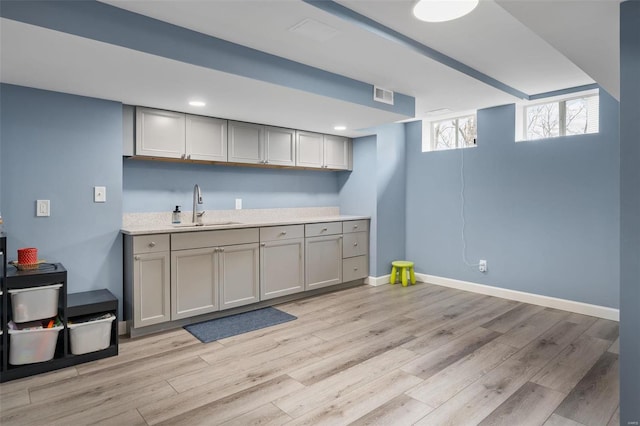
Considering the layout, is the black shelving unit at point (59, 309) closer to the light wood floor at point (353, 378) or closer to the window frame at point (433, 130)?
the light wood floor at point (353, 378)

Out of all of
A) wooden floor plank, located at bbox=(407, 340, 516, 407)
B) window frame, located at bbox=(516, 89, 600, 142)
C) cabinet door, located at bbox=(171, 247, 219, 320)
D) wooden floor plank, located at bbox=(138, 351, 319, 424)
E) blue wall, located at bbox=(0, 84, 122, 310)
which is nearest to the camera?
wooden floor plank, located at bbox=(138, 351, 319, 424)

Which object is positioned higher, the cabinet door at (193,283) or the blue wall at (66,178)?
the blue wall at (66,178)

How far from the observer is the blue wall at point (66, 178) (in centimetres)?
275

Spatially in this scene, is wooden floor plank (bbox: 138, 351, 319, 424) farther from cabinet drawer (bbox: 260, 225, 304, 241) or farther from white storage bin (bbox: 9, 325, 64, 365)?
cabinet drawer (bbox: 260, 225, 304, 241)

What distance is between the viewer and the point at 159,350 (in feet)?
9.46

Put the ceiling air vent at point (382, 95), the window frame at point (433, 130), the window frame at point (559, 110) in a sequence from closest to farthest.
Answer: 1. the ceiling air vent at point (382, 95)
2. the window frame at point (559, 110)
3. the window frame at point (433, 130)

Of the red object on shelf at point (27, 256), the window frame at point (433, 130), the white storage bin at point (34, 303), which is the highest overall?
the window frame at point (433, 130)

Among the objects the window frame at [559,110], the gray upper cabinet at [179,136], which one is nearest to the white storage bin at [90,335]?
the gray upper cabinet at [179,136]

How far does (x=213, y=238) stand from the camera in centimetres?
349

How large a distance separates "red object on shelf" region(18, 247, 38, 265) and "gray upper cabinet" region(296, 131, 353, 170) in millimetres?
2732

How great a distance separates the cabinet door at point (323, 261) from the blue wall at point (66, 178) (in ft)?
6.31

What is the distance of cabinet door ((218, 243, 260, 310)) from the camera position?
3.58 meters

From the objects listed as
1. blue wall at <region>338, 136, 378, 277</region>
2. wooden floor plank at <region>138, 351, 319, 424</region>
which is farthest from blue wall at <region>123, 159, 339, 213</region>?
wooden floor plank at <region>138, 351, 319, 424</region>

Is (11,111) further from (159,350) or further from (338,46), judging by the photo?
(338,46)
